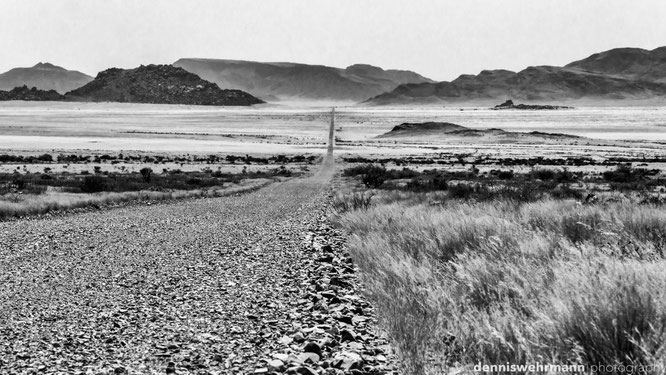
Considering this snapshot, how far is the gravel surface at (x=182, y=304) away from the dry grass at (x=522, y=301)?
1.40 feet

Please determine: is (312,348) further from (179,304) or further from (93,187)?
(93,187)

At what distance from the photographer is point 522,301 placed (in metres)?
5.29

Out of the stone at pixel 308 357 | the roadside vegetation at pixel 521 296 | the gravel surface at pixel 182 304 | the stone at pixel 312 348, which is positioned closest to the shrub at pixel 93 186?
the gravel surface at pixel 182 304

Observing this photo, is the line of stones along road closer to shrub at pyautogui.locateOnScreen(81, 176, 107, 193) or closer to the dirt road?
the dirt road

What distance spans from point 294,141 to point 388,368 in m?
90.2

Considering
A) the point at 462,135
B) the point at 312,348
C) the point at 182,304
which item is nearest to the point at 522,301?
the point at 312,348

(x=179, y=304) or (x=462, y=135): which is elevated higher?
(x=179, y=304)


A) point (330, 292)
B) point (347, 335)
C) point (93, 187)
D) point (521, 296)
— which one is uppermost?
point (521, 296)

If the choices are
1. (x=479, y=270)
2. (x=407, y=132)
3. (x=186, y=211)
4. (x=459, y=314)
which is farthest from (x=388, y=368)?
(x=407, y=132)

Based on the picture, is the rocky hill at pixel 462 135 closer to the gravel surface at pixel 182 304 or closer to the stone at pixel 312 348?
the gravel surface at pixel 182 304

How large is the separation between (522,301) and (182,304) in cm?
365

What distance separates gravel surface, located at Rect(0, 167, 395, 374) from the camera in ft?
15.8

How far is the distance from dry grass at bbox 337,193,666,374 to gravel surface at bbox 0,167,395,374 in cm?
43

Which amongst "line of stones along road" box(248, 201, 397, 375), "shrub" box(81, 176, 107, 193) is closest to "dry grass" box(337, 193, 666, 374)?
"line of stones along road" box(248, 201, 397, 375)
